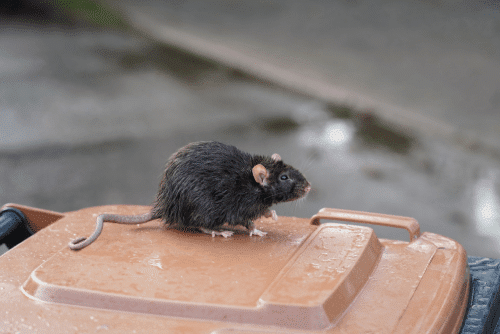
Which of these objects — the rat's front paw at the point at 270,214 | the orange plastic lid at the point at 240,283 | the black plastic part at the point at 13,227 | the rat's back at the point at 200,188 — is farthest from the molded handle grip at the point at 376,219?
the black plastic part at the point at 13,227

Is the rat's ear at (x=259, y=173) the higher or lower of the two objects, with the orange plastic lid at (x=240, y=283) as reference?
higher

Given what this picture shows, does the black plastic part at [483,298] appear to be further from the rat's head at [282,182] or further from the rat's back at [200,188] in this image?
the rat's back at [200,188]

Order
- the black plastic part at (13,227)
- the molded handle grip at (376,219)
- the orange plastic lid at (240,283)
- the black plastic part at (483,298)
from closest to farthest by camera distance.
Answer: the orange plastic lid at (240,283)
the black plastic part at (483,298)
the molded handle grip at (376,219)
the black plastic part at (13,227)

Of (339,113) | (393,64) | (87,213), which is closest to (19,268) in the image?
(87,213)

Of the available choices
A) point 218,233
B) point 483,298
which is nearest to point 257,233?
point 218,233

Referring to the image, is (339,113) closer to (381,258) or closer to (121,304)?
(381,258)

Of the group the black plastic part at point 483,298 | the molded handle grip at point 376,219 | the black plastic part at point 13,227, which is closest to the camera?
the black plastic part at point 483,298

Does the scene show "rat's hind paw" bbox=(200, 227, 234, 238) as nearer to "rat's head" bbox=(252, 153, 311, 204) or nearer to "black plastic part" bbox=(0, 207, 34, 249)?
"rat's head" bbox=(252, 153, 311, 204)
